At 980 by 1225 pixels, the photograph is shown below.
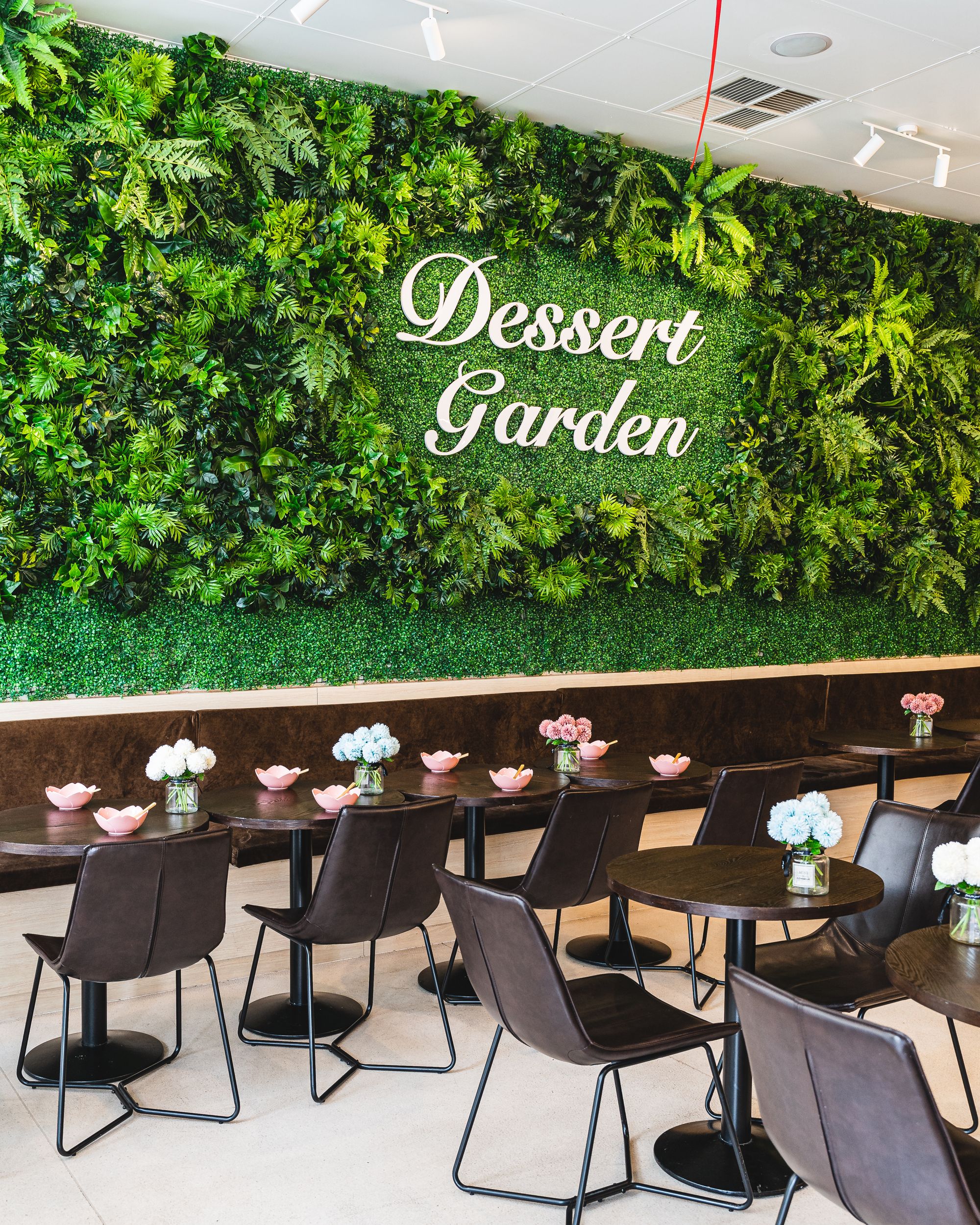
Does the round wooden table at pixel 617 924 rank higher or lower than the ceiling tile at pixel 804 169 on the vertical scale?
lower

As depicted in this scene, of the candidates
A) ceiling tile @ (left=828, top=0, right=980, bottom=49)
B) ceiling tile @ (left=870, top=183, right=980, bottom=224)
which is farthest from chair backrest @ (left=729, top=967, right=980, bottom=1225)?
ceiling tile @ (left=870, top=183, right=980, bottom=224)

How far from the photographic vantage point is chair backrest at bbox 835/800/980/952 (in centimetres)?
331

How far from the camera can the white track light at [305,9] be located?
3.99 m

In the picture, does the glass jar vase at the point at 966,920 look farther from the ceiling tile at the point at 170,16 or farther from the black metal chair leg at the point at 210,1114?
the ceiling tile at the point at 170,16

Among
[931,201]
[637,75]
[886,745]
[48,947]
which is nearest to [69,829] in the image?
[48,947]

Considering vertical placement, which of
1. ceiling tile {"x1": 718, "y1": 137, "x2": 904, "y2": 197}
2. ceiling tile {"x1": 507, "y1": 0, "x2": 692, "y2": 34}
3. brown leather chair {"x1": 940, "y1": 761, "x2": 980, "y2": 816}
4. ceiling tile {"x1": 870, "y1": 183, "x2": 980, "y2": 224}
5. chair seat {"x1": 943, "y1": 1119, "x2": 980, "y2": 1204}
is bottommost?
chair seat {"x1": 943, "y1": 1119, "x2": 980, "y2": 1204}

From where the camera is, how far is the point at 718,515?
20.5 feet

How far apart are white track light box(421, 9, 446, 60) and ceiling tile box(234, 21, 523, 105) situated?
448 mm

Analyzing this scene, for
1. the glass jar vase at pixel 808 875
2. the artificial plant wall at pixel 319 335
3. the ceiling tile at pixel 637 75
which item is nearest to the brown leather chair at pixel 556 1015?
the glass jar vase at pixel 808 875

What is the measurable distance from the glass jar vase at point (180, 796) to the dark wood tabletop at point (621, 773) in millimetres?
1498

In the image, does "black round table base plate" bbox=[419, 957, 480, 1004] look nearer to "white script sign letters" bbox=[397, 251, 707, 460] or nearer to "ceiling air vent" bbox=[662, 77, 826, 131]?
"white script sign letters" bbox=[397, 251, 707, 460]

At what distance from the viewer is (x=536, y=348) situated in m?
5.81

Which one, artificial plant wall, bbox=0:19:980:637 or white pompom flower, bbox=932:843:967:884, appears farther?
artificial plant wall, bbox=0:19:980:637

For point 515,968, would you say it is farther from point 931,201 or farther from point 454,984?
point 931,201
